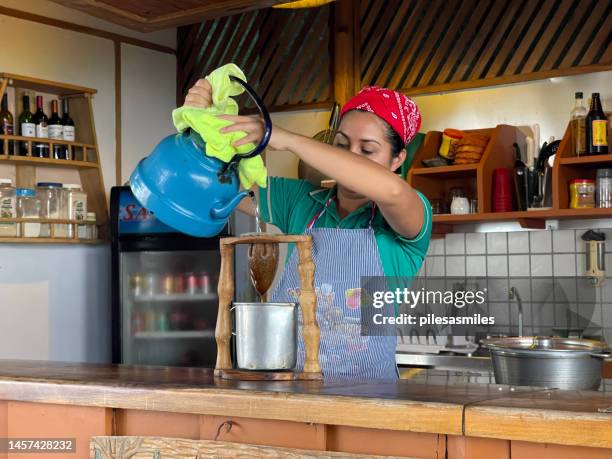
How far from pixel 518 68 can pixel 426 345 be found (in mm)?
1589

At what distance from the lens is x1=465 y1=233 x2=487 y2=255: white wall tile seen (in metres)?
4.98

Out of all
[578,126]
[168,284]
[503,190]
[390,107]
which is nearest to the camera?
[390,107]

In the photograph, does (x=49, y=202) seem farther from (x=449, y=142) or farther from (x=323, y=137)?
(x=449, y=142)

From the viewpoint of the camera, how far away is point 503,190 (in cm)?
457

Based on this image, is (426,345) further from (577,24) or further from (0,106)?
(0,106)

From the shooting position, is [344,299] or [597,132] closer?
[344,299]

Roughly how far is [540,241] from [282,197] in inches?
101

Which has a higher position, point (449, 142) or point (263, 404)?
point (449, 142)

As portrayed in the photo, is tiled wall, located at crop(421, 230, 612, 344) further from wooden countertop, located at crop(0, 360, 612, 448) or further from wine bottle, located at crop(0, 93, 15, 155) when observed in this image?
wooden countertop, located at crop(0, 360, 612, 448)

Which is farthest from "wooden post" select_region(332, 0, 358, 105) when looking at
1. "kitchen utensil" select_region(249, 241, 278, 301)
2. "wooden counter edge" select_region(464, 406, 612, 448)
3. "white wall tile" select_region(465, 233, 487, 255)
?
"wooden counter edge" select_region(464, 406, 612, 448)

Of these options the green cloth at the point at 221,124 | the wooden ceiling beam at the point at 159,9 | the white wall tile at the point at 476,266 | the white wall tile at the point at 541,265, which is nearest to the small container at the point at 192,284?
the white wall tile at the point at 476,266

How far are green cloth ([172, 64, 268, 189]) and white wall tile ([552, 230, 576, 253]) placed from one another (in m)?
3.16

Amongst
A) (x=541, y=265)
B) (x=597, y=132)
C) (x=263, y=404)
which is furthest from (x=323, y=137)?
(x=263, y=404)

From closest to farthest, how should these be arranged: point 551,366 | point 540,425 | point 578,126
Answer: point 540,425
point 551,366
point 578,126
